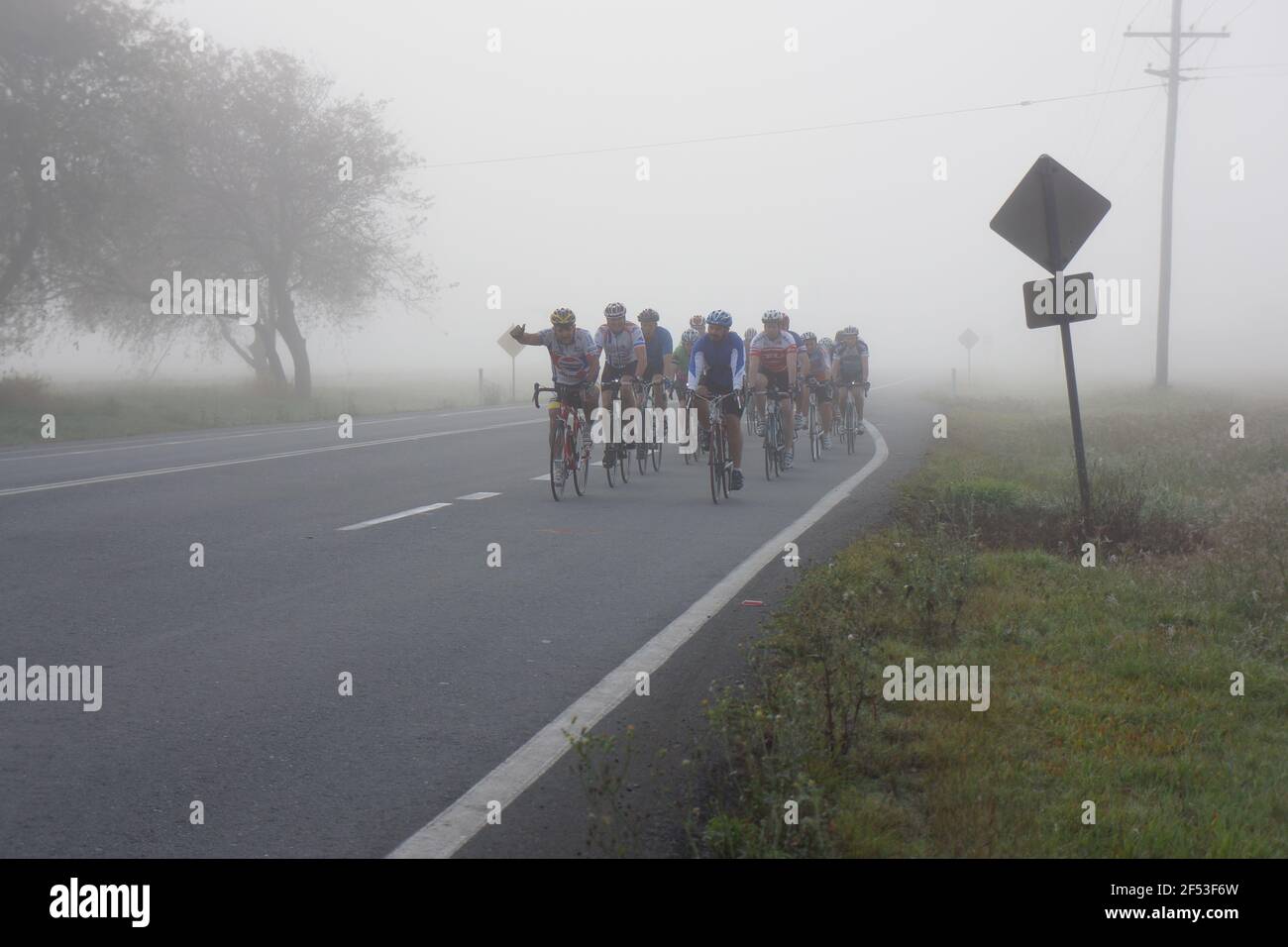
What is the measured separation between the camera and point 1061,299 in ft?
32.5

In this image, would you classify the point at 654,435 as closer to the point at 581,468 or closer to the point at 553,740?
the point at 581,468

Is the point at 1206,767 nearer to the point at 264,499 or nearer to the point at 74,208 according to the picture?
the point at 264,499

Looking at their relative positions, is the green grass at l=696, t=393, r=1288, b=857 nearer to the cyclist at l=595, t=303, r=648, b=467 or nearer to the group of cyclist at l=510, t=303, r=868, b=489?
the group of cyclist at l=510, t=303, r=868, b=489

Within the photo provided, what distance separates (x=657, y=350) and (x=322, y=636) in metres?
11.9

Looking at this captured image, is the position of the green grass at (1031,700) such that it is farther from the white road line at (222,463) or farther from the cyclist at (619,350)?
the white road line at (222,463)

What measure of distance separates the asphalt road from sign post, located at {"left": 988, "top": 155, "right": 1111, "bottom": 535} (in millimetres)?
2539

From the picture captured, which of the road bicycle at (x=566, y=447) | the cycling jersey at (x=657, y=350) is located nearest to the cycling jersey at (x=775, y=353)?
the cycling jersey at (x=657, y=350)

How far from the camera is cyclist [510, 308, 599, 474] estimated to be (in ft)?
45.8

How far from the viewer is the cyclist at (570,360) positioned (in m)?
14.0

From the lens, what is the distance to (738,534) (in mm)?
11156

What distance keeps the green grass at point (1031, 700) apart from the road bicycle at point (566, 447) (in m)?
4.13

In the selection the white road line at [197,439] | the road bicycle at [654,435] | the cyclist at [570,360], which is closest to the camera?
the cyclist at [570,360]

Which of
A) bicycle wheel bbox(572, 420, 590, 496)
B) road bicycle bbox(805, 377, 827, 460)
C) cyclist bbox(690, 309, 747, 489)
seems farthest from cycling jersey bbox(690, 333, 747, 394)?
road bicycle bbox(805, 377, 827, 460)

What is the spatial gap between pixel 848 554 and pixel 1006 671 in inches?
122
